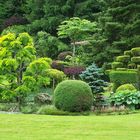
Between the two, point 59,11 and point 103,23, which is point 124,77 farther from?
point 59,11

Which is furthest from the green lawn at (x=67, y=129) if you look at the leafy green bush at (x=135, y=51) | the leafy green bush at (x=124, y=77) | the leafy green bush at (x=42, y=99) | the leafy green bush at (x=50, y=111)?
the leafy green bush at (x=135, y=51)

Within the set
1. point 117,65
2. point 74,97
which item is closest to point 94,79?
point 74,97

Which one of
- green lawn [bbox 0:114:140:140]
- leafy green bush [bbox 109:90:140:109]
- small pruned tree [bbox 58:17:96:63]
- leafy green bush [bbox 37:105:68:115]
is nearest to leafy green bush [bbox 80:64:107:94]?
leafy green bush [bbox 109:90:140:109]

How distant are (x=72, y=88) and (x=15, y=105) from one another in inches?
129

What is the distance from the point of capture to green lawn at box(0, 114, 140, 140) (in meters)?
11.5

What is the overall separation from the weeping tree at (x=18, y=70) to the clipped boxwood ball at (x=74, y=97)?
2158mm

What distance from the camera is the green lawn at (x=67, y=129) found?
1149 centimetres

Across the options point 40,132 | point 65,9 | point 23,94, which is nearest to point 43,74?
point 23,94

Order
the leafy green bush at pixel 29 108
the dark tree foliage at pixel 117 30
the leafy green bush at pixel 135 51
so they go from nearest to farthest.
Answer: the leafy green bush at pixel 29 108, the leafy green bush at pixel 135 51, the dark tree foliage at pixel 117 30

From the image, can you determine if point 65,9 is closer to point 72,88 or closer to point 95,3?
point 95,3

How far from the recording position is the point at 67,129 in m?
12.8

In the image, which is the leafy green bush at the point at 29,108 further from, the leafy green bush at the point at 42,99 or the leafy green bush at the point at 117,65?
the leafy green bush at the point at 117,65

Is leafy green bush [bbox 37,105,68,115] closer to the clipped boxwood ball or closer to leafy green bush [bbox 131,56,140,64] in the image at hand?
the clipped boxwood ball

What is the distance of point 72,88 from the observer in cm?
1883
